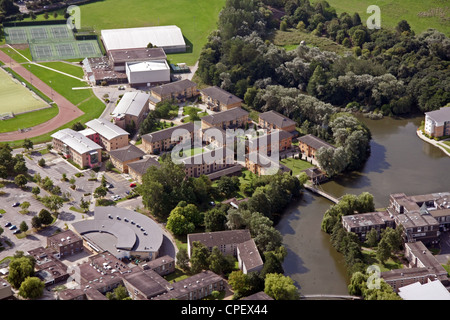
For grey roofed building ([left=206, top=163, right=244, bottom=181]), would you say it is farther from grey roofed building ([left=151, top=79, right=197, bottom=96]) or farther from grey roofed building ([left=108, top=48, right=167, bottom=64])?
grey roofed building ([left=108, top=48, right=167, bottom=64])

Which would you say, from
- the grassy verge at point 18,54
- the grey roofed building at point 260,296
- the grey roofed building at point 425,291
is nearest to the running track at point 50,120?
the grassy verge at point 18,54

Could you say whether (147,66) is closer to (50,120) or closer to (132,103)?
(132,103)

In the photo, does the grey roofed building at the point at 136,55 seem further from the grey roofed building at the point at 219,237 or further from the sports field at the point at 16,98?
the grey roofed building at the point at 219,237

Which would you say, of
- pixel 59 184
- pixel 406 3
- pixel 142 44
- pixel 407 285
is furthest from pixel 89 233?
pixel 406 3

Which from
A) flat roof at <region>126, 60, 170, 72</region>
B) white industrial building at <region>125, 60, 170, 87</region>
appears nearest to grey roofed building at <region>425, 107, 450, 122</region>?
white industrial building at <region>125, 60, 170, 87</region>

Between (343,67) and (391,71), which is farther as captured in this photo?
(391,71)

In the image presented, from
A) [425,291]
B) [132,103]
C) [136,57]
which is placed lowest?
[425,291]

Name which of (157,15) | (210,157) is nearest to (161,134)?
A: (210,157)
